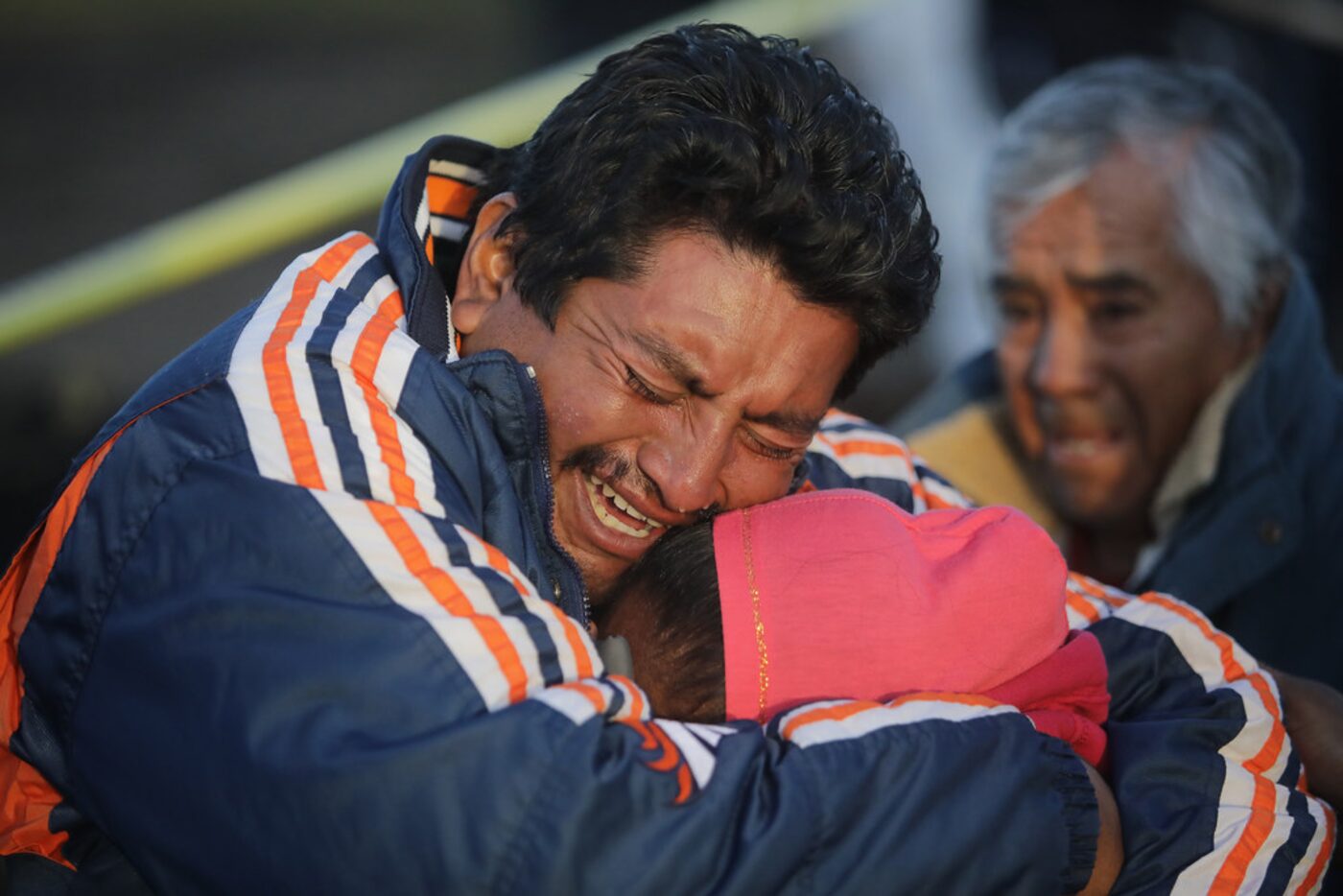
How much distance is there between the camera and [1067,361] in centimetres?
307

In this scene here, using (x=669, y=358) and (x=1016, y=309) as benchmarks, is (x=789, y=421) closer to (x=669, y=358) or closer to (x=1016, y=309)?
(x=669, y=358)

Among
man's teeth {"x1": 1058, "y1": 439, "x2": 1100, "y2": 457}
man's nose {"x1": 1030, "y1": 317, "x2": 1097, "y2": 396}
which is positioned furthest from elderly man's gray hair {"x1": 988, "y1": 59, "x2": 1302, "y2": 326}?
man's teeth {"x1": 1058, "y1": 439, "x2": 1100, "y2": 457}

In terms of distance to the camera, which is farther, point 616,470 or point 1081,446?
point 1081,446

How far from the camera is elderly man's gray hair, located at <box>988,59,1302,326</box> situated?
10.0ft

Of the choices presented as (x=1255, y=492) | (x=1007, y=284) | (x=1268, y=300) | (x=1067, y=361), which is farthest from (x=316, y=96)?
(x=1255, y=492)

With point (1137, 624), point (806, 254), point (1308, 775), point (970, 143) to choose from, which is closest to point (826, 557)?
point (806, 254)

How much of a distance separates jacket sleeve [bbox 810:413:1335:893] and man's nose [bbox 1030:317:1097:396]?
1115 millimetres

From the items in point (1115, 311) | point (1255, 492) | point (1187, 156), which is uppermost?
point (1187, 156)

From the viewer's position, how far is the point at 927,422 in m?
3.48

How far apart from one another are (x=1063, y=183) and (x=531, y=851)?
7.47 ft

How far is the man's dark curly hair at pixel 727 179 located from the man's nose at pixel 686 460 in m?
0.20

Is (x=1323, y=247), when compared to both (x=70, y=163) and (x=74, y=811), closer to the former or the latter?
(x=70, y=163)

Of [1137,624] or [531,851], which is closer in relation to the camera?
[531,851]

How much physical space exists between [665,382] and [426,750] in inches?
23.4
